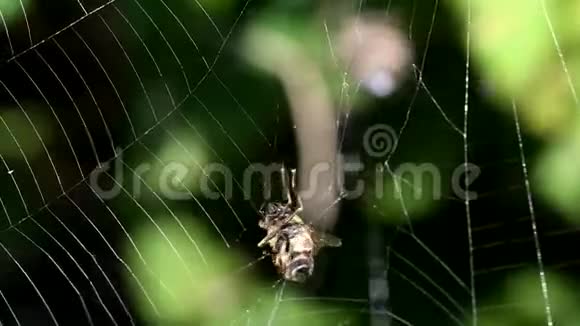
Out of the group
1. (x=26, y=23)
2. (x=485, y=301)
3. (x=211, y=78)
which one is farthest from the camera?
(x=485, y=301)

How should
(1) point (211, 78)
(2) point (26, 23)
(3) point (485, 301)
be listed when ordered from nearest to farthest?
(2) point (26, 23)
(1) point (211, 78)
(3) point (485, 301)

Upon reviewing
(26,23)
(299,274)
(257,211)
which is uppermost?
(26,23)

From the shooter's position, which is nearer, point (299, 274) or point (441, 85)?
point (299, 274)

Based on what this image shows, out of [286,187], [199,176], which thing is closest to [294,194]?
[286,187]

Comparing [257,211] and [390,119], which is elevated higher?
[390,119]

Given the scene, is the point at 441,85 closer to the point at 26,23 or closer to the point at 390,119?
the point at 390,119

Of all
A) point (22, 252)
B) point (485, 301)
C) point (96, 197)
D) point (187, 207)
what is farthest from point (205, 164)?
point (485, 301)

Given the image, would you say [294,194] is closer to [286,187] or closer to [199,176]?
[286,187]
